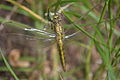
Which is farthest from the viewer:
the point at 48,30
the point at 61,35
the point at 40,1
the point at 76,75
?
the point at 76,75

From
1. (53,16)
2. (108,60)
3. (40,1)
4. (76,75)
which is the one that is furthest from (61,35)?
(76,75)

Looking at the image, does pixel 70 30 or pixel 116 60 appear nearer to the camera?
pixel 116 60

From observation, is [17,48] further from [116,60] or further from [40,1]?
[116,60]

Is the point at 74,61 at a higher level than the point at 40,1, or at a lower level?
lower

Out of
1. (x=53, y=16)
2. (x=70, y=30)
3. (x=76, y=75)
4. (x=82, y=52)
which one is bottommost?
(x=76, y=75)

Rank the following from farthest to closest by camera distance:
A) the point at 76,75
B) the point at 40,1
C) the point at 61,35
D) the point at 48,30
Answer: the point at 76,75 < the point at 40,1 < the point at 48,30 < the point at 61,35

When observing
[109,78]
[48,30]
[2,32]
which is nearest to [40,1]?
[2,32]
